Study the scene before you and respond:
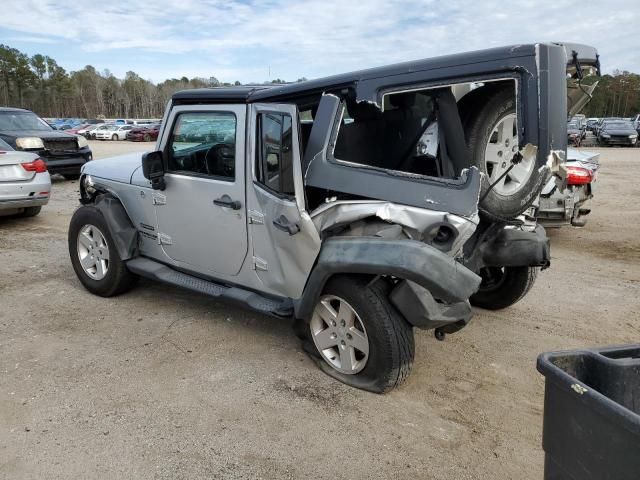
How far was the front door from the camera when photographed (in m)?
3.94

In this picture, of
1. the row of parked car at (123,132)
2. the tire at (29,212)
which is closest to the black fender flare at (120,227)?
the tire at (29,212)

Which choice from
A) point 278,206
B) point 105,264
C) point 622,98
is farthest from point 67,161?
point 622,98

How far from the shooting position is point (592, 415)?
157cm

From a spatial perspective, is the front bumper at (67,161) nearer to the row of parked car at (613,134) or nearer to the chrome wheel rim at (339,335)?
the chrome wheel rim at (339,335)

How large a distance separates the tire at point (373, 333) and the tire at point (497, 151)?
0.83m

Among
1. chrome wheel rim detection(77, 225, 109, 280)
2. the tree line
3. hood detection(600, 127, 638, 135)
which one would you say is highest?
the tree line

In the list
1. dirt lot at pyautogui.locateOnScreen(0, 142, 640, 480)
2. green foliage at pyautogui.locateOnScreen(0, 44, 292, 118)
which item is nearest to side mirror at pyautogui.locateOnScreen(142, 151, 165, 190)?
dirt lot at pyautogui.locateOnScreen(0, 142, 640, 480)

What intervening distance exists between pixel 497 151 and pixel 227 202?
1.92 meters

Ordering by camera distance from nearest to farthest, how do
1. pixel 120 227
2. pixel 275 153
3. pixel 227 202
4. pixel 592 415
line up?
1. pixel 592 415
2. pixel 275 153
3. pixel 227 202
4. pixel 120 227

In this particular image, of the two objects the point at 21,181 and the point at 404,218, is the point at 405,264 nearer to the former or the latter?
the point at 404,218

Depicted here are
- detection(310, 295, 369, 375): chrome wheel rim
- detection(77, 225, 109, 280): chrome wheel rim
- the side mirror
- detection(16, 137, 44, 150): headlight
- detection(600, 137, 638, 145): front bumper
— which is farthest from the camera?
detection(600, 137, 638, 145): front bumper

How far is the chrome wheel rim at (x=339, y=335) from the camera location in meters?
3.45

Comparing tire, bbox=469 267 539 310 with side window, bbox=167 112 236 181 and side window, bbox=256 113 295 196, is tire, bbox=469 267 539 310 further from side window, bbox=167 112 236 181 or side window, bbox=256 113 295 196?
side window, bbox=167 112 236 181

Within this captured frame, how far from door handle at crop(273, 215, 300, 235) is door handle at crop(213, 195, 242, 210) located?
1.32 feet
